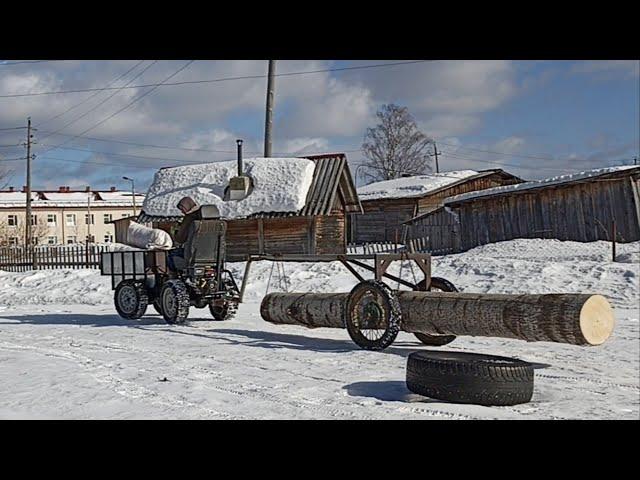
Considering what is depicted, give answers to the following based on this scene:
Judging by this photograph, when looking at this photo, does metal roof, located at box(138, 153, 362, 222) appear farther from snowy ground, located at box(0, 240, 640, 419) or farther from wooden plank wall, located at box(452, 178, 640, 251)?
snowy ground, located at box(0, 240, 640, 419)

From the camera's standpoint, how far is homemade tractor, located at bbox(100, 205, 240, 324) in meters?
14.6

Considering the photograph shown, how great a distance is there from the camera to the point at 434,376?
7.60 metres

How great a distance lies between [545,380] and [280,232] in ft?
73.4

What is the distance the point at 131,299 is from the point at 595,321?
9649mm

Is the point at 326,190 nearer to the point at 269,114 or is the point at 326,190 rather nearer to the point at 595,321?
the point at 269,114

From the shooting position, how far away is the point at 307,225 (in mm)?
30281

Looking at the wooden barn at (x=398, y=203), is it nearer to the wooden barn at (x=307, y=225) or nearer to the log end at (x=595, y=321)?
the wooden barn at (x=307, y=225)

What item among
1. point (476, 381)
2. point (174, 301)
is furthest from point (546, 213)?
point (476, 381)

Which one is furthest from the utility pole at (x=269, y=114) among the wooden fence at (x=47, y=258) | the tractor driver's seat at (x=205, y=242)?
the tractor driver's seat at (x=205, y=242)

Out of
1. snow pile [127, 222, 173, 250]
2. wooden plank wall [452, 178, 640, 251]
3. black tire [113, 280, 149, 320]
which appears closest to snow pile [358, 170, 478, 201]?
snow pile [127, 222, 173, 250]

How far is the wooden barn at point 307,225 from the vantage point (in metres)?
29.8

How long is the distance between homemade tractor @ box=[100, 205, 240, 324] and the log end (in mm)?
7340

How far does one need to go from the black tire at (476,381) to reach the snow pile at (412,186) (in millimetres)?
37294
